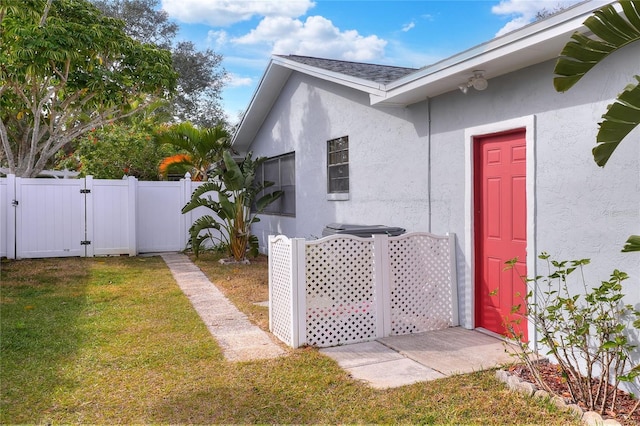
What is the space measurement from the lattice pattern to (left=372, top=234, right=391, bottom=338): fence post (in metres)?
0.96

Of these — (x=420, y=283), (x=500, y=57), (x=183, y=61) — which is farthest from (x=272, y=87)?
(x=183, y=61)

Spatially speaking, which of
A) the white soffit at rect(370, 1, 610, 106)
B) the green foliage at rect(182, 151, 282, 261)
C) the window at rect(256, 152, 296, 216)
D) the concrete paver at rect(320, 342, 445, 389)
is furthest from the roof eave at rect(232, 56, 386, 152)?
the concrete paver at rect(320, 342, 445, 389)

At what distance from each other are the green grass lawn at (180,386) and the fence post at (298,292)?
21cm

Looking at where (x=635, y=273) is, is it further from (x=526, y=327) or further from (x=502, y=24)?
(x=502, y=24)

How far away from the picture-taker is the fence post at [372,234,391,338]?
215 inches

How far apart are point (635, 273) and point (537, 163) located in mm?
1332

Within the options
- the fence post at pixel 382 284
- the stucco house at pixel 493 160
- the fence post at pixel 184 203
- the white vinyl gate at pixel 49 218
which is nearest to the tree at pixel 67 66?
the white vinyl gate at pixel 49 218

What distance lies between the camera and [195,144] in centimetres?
1212

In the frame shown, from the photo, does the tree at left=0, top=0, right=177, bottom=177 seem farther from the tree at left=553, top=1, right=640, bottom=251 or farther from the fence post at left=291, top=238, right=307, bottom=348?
the tree at left=553, top=1, right=640, bottom=251

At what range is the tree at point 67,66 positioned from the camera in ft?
32.4

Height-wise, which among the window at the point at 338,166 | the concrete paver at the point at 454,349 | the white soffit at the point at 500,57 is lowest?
the concrete paver at the point at 454,349

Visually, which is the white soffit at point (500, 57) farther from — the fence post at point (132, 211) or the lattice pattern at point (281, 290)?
the fence post at point (132, 211)

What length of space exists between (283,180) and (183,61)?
53.5 feet

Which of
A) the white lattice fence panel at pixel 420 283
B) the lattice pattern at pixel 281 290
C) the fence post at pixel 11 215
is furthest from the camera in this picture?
the fence post at pixel 11 215
